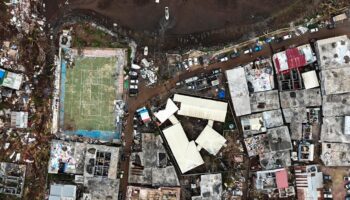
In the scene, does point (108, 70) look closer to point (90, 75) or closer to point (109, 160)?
point (90, 75)

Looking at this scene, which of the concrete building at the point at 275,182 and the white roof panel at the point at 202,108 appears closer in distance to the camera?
the concrete building at the point at 275,182

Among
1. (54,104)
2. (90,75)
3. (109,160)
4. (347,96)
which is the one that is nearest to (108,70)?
(90,75)

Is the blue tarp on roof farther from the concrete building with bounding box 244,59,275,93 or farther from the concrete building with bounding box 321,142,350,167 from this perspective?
the concrete building with bounding box 321,142,350,167

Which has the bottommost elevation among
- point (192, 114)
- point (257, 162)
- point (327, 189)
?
point (327, 189)

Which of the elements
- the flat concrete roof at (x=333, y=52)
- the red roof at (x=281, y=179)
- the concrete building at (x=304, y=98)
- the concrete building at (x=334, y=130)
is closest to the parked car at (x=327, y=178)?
the concrete building at (x=334, y=130)

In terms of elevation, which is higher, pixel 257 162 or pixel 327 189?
A: pixel 257 162

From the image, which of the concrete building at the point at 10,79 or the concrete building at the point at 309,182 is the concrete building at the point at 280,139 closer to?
the concrete building at the point at 309,182
